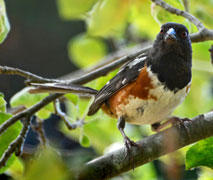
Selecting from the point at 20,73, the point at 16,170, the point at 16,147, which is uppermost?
the point at 20,73

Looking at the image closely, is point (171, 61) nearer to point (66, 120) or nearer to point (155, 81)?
point (155, 81)

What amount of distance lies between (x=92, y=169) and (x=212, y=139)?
335mm

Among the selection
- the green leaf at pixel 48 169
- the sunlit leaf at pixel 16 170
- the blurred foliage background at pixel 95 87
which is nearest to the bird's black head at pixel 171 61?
the blurred foliage background at pixel 95 87

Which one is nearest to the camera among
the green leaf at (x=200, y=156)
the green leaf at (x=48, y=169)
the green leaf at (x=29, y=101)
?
the green leaf at (x=48, y=169)

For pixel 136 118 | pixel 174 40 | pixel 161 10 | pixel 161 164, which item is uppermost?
pixel 161 10

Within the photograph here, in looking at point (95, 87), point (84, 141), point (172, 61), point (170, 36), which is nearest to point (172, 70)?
point (172, 61)

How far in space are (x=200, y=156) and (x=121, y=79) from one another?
0.66 metres

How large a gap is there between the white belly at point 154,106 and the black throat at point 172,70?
0.9 inches

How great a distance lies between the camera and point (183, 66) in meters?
1.47

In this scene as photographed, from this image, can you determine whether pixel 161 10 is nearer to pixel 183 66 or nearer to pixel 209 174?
pixel 183 66

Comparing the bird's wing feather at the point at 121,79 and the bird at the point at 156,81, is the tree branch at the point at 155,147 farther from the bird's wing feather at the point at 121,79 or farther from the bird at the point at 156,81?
the bird's wing feather at the point at 121,79

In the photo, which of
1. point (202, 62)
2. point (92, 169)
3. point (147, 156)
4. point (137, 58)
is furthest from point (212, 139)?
point (202, 62)

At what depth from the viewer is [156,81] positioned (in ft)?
4.77

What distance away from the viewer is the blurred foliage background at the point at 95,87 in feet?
3.12
